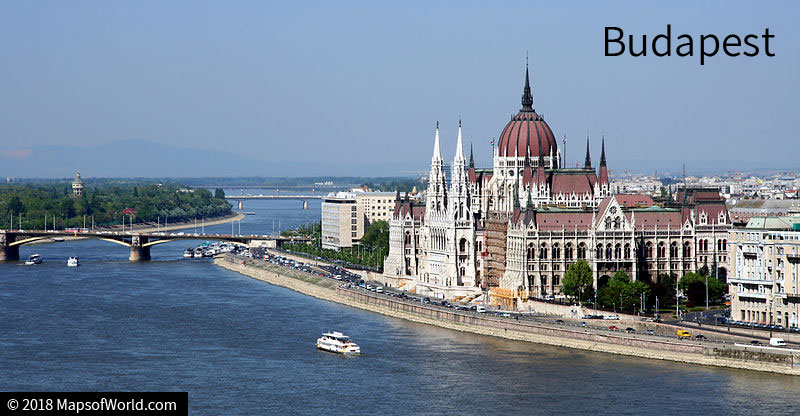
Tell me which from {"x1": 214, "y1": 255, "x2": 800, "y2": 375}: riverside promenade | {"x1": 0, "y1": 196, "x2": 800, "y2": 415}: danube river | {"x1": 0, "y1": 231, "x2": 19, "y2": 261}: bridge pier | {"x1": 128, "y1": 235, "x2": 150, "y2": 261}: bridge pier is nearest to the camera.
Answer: {"x1": 0, "y1": 196, "x2": 800, "y2": 415}: danube river

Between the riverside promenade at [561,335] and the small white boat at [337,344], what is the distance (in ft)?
43.6

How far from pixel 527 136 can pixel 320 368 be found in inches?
2228

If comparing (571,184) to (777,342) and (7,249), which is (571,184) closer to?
(777,342)

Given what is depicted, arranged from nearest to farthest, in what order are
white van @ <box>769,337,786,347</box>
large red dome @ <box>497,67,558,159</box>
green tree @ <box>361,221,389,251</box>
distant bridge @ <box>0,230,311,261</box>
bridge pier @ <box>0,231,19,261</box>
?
white van @ <box>769,337,786,347</box>, large red dome @ <box>497,67,558,159</box>, green tree @ <box>361,221,389,251</box>, distant bridge @ <box>0,230,311,261</box>, bridge pier @ <box>0,231,19,261</box>

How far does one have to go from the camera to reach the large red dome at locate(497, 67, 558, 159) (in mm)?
144125

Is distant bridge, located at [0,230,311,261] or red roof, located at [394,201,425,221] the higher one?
red roof, located at [394,201,425,221]

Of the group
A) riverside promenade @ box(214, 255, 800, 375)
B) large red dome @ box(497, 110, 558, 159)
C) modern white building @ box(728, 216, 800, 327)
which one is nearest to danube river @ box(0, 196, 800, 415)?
riverside promenade @ box(214, 255, 800, 375)

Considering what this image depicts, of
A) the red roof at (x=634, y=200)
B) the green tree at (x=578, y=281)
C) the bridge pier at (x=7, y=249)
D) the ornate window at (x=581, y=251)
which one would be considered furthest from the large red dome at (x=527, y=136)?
the bridge pier at (x=7, y=249)

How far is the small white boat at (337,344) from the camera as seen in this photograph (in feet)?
323

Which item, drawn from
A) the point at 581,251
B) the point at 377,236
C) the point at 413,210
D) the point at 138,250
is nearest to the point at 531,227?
the point at 581,251

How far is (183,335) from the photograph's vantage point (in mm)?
106688

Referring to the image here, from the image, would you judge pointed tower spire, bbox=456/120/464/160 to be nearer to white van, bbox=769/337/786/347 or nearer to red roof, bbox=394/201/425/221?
red roof, bbox=394/201/425/221

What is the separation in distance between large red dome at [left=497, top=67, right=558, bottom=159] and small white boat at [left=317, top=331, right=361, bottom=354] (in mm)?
46879

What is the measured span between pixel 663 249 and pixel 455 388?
45061mm
